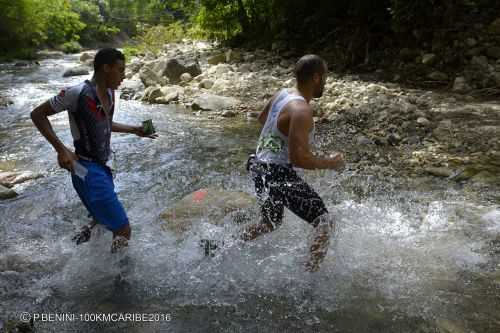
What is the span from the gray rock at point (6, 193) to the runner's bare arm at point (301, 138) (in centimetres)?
430

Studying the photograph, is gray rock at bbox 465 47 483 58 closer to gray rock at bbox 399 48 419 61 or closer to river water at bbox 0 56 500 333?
gray rock at bbox 399 48 419 61

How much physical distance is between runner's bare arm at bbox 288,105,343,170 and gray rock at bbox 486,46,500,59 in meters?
8.64

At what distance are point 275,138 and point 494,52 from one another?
8.68 meters

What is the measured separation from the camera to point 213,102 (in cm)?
1042

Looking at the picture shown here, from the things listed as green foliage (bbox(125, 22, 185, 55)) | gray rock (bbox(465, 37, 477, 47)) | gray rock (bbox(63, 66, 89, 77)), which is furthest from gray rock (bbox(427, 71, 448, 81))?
gray rock (bbox(63, 66, 89, 77))

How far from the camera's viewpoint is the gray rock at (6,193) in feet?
18.4

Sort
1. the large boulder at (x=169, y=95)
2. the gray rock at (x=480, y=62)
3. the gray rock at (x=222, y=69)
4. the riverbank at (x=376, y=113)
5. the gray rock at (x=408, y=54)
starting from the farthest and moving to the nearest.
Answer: the gray rock at (x=222, y=69) → the large boulder at (x=169, y=95) → the gray rock at (x=408, y=54) → the gray rock at (x=480, y=62) → the riverbank at (x=376, y=113)

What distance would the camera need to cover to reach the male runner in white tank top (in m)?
3.02

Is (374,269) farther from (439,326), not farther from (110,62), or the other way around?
(110,62)

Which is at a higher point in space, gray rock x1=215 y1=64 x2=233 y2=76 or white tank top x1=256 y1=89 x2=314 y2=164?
white tank top x1=256 y1=89 x2=314 y2=164

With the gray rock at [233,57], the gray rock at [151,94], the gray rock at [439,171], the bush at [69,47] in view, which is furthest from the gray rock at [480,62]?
the bush at [69,47]

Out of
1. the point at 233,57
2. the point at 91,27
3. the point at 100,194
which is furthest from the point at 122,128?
the point at 91,27

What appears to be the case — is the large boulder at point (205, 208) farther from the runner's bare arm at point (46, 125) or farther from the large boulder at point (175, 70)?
the large boulder at point (175, 70)

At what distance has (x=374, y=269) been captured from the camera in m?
3.85
